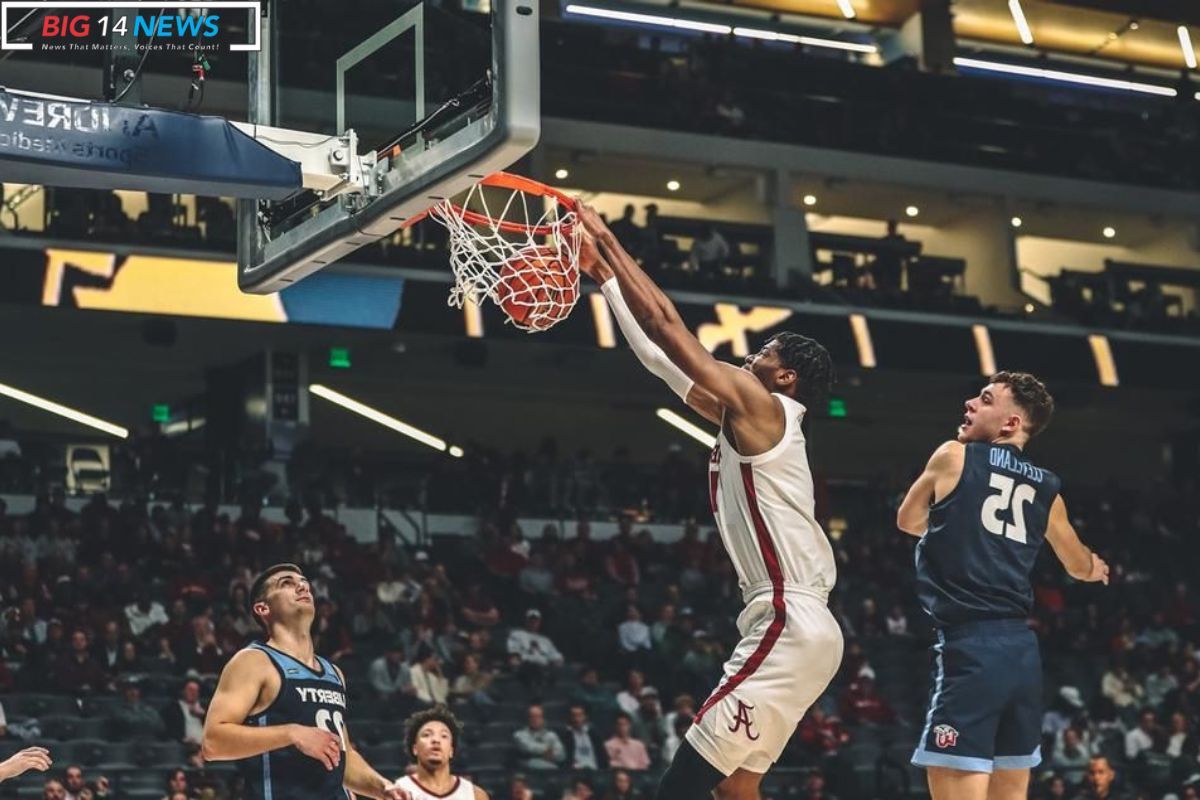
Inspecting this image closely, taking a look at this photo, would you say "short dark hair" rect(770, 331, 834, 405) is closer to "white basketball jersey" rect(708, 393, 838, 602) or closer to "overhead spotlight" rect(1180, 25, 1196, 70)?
"white basketball jersey" rect(708, 393, 838, 602)

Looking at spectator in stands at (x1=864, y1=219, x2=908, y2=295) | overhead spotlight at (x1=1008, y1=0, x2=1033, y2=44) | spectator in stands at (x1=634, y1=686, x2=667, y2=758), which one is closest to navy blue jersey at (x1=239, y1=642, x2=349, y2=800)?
spectator in stands at (x1=634, y1=686, x2=667, y2=758)

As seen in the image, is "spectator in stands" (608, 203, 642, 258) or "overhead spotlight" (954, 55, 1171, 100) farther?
"overhead spotlight" (954, 55, 1171, 100)

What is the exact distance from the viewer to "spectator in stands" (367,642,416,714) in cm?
1783

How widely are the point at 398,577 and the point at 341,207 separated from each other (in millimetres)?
12915

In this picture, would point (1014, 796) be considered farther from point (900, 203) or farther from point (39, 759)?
point (900, 203)

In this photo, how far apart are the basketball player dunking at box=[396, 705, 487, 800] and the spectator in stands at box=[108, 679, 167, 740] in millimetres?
6747

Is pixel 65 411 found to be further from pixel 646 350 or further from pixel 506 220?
pixel 646 350

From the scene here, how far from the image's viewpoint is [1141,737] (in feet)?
67.1

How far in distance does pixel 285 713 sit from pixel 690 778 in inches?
72.5

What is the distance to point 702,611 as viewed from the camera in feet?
74.4

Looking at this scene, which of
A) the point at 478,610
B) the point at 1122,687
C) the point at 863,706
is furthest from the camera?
the point at 1122,687

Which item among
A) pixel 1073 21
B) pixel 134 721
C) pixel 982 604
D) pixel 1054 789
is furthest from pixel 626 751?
pixel 1073 21

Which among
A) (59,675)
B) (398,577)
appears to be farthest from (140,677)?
(398,577)

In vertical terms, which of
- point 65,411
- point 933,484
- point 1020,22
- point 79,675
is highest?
point 1020,22
